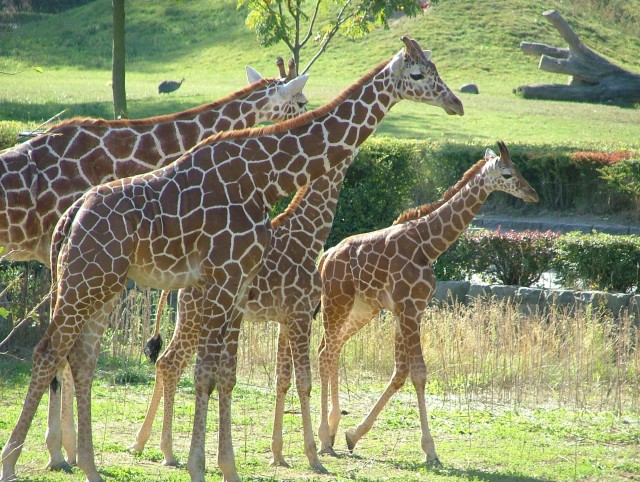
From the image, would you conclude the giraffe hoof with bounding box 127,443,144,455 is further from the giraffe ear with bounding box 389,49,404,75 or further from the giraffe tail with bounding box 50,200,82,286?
the giraffe ear with bounding box 389,49,404,75

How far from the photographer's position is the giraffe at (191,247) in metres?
6.46

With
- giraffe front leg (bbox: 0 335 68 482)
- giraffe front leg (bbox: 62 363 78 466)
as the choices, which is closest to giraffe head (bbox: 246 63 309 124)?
giraffe front leg (bbox: 62 363 78 466)

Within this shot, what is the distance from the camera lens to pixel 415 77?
308 inches

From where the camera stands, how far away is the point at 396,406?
32.6 ft

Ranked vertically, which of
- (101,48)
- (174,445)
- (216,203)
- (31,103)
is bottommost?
(174,445)

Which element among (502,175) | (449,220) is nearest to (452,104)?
(502,175)

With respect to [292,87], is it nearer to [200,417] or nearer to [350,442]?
[350,442]

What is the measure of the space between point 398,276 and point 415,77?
1829 millimetres

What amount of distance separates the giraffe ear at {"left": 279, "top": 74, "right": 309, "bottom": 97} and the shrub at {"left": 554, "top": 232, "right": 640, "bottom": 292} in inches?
244

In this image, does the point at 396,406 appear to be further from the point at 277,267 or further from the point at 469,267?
the point at 469,267

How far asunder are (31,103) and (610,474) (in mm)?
25579

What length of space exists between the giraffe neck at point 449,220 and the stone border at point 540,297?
3428mm

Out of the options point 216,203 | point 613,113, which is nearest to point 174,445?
point 216,203

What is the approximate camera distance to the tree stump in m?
33.6
